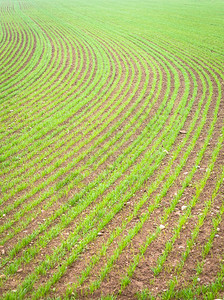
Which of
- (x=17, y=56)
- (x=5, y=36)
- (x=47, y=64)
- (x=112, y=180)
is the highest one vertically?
(x=5, y=36)

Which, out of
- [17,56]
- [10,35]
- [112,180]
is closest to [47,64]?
[17,56]

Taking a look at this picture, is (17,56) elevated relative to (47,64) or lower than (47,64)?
elevated

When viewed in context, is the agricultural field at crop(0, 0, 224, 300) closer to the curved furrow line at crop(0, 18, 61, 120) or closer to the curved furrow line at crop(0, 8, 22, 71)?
the curved furrow line at crop(0, 18, 61, 120)

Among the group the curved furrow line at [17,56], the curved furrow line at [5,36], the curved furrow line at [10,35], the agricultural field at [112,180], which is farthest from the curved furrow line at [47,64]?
the curved furrow line at [5,36]

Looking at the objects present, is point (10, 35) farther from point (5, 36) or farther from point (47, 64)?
point (47, 64)

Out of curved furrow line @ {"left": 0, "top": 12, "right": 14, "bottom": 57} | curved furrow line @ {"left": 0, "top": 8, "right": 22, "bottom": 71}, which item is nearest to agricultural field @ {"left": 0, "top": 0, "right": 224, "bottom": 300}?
curved furrow line @ {"left": 0, "top": 8, "right": 22, "bottom": 71}

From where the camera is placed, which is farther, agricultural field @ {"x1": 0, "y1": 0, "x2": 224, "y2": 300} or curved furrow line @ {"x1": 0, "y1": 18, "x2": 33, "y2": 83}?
curved furrow line @ {"x1": 0, "y1": 18, "x2": 33, "y2": 83}

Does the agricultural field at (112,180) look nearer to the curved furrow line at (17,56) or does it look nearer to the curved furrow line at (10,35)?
the curved furrow line at (17,56)

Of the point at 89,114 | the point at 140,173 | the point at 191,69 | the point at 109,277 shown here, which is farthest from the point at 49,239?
the point at 191,69
